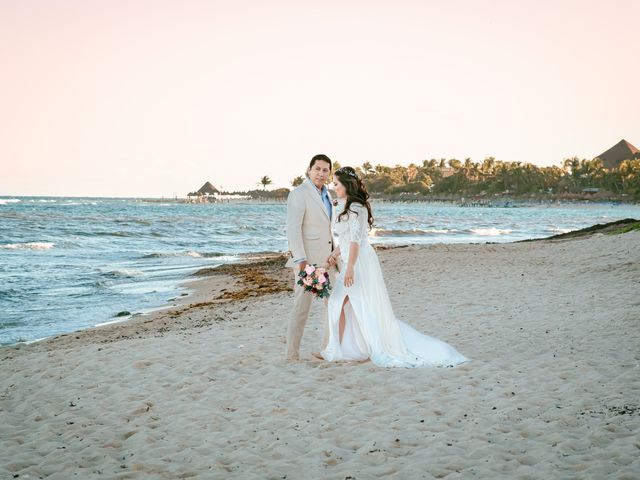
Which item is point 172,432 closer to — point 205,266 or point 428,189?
point 205,266

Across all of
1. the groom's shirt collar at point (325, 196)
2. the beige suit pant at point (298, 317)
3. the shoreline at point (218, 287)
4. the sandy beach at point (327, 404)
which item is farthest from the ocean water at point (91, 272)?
the groom's shirt collar at point (325, 196)

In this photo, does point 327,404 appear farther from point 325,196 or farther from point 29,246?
point 29,246

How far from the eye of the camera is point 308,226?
6.67 metres

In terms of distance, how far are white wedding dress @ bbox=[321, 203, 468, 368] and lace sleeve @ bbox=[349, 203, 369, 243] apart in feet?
0.04

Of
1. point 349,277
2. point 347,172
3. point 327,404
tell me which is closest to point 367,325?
point 349,277

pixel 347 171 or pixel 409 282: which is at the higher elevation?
pixel 347 171

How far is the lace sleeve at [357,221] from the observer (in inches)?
259

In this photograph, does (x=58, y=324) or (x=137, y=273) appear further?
(x=137, y=273)

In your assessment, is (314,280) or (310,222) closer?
(314,280)

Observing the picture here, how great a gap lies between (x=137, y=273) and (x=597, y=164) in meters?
130

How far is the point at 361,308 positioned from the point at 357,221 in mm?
933

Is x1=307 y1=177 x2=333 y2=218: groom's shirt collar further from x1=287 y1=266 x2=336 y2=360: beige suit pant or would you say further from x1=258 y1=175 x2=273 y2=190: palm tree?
x1=258 y1=175 x2=273 y2=190: palm tree

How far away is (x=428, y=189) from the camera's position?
550 feet

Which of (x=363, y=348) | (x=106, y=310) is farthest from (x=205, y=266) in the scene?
(x=363, y=348)
